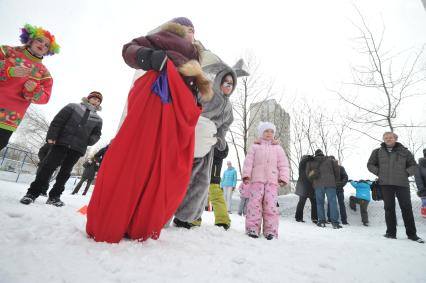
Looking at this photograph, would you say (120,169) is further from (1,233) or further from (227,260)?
(227,260)

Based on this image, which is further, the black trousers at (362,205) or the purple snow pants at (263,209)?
the black trousers at (362,205)

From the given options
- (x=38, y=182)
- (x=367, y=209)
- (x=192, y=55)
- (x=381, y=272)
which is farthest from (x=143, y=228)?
(x=367, y=209)

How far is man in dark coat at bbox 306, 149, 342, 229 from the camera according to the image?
607 centimetres

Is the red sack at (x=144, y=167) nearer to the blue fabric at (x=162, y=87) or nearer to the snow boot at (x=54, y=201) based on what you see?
the blue fabric at (x=162, y=87)

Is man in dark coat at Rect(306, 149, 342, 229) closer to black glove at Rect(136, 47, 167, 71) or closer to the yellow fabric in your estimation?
the yellow fabric

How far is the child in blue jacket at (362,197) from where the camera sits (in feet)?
22.5

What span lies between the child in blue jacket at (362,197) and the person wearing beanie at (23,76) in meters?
8.01

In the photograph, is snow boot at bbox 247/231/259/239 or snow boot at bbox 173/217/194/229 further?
snow boot at bbox 247/231/259/239

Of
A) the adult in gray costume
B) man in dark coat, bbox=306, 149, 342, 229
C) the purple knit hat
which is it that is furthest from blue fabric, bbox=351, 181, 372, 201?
the purple knit hat

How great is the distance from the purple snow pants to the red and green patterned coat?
3.01 metres

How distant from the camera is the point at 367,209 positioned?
7.44 metres

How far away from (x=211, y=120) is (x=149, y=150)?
4.55 feet

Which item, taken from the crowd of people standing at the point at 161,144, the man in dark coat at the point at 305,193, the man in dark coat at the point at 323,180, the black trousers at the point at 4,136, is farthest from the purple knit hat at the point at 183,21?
the man in dark coat at the point at 305,193

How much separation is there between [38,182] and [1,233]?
1.95m
